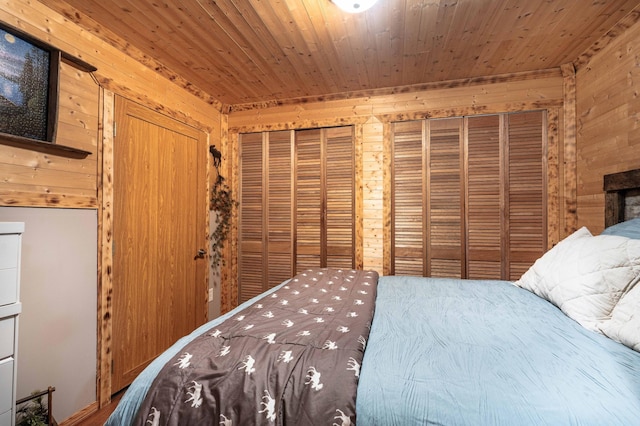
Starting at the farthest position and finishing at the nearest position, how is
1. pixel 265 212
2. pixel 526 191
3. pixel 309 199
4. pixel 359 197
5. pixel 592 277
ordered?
1. pixel 265 212
2. pixel 309 199
3. pixel 359 197
4. pixel 526 191
5. pixel 592 277

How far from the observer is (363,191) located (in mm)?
3078

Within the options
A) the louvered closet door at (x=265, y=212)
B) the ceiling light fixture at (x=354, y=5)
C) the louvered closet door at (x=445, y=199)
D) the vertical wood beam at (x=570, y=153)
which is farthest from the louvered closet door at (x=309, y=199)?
the vertical wood beam at (x=570, y=153)

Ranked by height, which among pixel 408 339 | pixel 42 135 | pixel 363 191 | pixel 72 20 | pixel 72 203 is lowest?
pixel 408 339

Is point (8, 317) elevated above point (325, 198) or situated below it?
below

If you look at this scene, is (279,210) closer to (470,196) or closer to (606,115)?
(470,196)

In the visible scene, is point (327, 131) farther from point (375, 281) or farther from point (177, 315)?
point (177, 315)

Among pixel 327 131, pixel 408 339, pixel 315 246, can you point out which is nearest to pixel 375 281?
pixel 408 339

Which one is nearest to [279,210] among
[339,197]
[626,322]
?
[339,197]

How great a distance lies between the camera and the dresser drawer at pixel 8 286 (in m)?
1.12

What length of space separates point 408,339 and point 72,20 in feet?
8.91

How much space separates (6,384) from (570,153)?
13.1ft

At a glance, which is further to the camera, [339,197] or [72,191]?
[339,197]

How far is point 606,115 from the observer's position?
2.18 m

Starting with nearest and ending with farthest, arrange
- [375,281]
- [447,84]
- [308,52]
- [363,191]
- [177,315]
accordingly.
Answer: [375,281], [308,52], [177,315], [447,84], [363,191]
